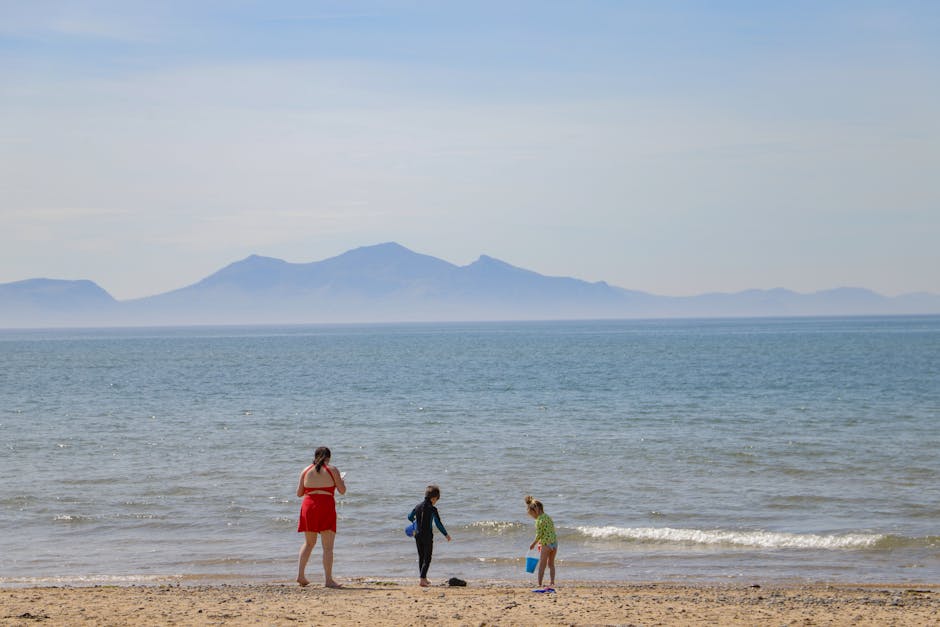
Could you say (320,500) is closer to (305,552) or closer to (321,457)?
(321,457)

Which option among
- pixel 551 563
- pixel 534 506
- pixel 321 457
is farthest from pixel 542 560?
pixel 321 457

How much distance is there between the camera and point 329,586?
12188 millimetres

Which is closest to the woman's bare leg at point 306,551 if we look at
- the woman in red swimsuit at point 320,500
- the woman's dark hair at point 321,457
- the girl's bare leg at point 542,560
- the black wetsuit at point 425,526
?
the woman in red swimsuit at point 320,500

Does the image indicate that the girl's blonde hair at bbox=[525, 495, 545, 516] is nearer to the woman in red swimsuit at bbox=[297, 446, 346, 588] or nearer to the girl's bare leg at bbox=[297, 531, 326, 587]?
the woman in red swimsuit at bbox=[297, 446, 346, 588]

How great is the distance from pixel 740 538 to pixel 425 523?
589cm

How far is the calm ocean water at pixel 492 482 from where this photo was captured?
1489 centimetres

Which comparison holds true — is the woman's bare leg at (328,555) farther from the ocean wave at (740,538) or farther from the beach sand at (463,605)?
the ocean wave at (740,538)

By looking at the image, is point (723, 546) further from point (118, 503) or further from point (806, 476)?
point (118, 503)

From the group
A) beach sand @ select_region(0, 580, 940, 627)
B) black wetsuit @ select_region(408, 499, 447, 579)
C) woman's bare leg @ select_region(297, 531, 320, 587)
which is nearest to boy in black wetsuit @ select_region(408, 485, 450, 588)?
black wetsuit @ select_region(408, 499, 447, 579)

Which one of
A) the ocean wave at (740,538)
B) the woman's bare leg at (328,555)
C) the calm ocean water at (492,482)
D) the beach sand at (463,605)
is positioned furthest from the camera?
the ocean wave at (740,538)

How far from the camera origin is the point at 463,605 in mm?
10852

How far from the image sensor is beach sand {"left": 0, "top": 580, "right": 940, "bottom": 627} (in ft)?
32.7

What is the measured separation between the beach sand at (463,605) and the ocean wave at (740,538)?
286 cm

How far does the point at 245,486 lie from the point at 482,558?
753 cm
